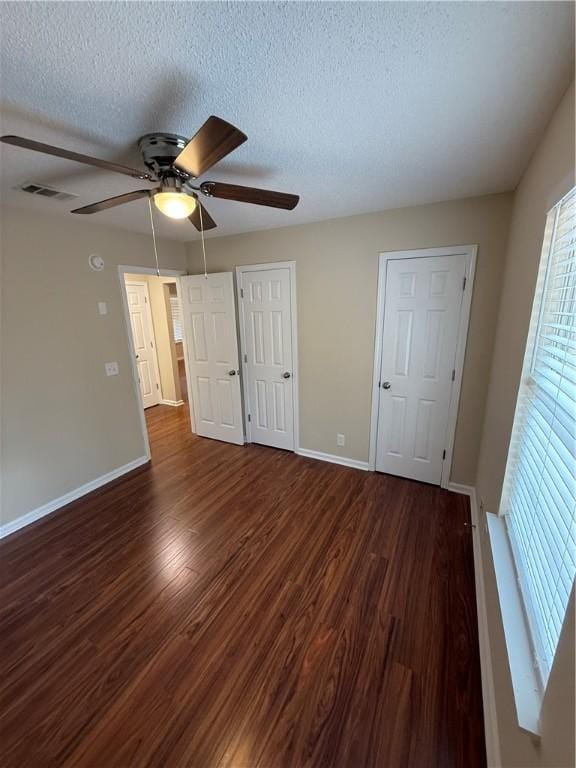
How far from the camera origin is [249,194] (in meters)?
1.51

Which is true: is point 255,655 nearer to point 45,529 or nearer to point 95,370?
point 45,529

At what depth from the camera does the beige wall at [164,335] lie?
4.82 m

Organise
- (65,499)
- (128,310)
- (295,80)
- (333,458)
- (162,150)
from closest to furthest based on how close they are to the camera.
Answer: (295,80), (162,150), (65,499), (128,310), (333,458)

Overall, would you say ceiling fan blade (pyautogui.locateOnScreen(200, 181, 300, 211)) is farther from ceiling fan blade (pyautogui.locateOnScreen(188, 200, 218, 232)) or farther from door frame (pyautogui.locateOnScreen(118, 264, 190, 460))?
door frame (pyautogui.locateOnScreen(118, 264, 190, 460))

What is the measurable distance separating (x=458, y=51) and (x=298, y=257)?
2.05 m

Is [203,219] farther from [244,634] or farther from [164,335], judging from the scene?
[164,335]

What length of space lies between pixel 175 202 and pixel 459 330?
2196 millimetres

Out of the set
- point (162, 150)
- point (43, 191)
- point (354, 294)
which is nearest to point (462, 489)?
point (354, 294)

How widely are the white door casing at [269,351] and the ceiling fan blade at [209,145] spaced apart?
1.83 m

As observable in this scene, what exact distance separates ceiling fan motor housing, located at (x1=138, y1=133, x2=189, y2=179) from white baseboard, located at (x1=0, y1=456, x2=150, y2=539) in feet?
8.97

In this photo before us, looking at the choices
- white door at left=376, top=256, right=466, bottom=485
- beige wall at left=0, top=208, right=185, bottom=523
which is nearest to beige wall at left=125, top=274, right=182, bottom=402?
beige wall at left=0, top=208, right=185, bottom=523

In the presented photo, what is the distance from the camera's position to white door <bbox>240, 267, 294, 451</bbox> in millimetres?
3150

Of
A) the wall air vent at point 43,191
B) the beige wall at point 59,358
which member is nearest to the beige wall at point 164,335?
the beige wall at point 59,358

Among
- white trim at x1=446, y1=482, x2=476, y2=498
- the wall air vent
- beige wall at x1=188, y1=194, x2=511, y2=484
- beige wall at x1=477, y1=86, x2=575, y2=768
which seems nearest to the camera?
beige wall at x1=477, y1=86, x2=575, y2=768
